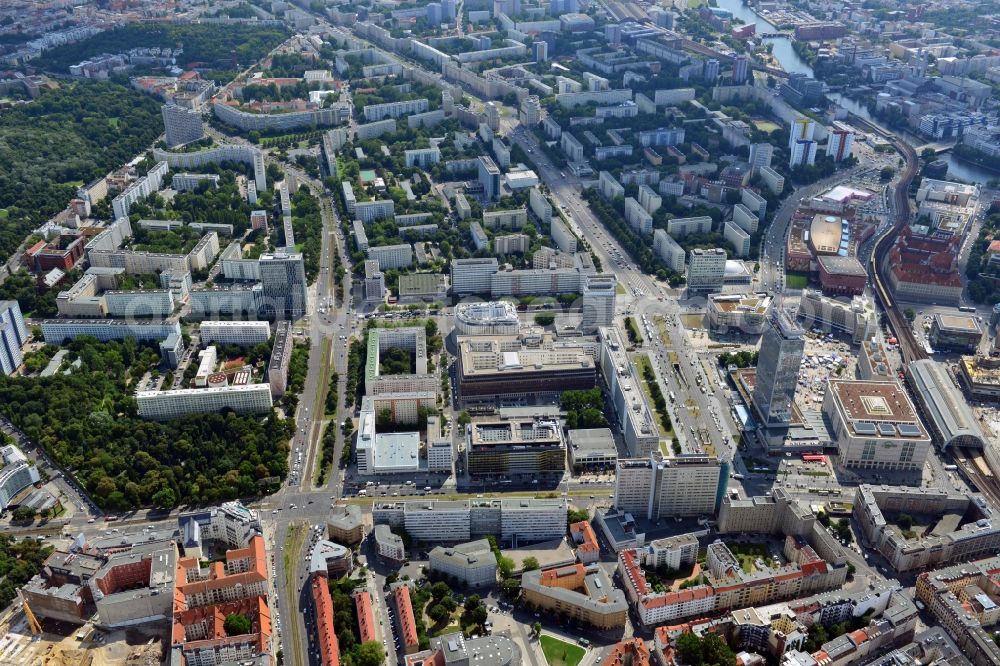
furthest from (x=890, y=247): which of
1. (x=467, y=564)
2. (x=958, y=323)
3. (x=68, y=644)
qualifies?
(x=68, y=644)

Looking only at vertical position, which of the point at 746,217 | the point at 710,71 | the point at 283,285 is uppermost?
the point at 710,71

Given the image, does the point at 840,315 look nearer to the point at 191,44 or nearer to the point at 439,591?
the point at 439,591

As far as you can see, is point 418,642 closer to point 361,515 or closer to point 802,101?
point 361,515

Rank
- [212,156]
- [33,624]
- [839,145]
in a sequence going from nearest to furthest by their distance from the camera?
[33,624] → [212,156] → [839,145]

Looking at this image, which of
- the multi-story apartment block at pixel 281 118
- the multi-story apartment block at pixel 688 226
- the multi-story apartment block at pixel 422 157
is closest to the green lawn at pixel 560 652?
the multi-story apartment block at pixel 688 226

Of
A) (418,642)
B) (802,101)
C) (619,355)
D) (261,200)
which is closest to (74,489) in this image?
(418,642)

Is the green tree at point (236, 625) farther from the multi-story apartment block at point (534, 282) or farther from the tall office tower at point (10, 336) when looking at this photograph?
the multi-story apartment block at point (534, 282)
